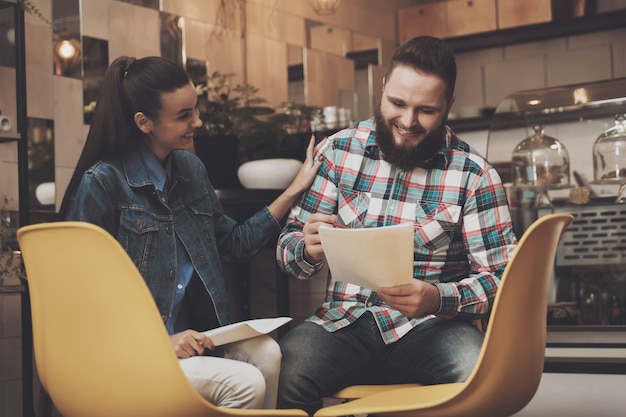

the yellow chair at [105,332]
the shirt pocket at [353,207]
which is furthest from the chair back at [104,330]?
the shirt pocket at [353,207]

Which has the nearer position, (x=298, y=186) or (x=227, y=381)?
(x=227, y=381)

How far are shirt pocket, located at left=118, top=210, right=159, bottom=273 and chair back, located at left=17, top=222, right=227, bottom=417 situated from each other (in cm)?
35

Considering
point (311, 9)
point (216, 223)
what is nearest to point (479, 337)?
point (216, 223)

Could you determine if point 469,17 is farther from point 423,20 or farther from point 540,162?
point 540,162

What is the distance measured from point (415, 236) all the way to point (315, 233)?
0.27m

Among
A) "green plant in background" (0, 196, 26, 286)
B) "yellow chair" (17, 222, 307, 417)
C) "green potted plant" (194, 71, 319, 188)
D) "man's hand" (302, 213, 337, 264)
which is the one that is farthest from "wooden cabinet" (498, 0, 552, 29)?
"yellow chair" (17, 222, 307, 417)

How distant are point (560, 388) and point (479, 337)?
2.08 ft

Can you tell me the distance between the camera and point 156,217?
200cm

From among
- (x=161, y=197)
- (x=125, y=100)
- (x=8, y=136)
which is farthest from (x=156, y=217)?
(x=8, y=136)

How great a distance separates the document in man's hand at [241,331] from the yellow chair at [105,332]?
20cm

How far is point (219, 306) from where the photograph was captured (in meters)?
2.08

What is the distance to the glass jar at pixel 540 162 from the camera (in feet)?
8.52

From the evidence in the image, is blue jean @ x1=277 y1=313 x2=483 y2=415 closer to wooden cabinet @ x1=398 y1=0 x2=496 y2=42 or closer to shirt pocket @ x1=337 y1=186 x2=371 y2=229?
shirt pocket @ x1=337 y1=186 x2=371 y2=229

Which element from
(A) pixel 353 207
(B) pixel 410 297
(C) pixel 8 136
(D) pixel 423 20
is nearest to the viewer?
(B) pixel 410 297
